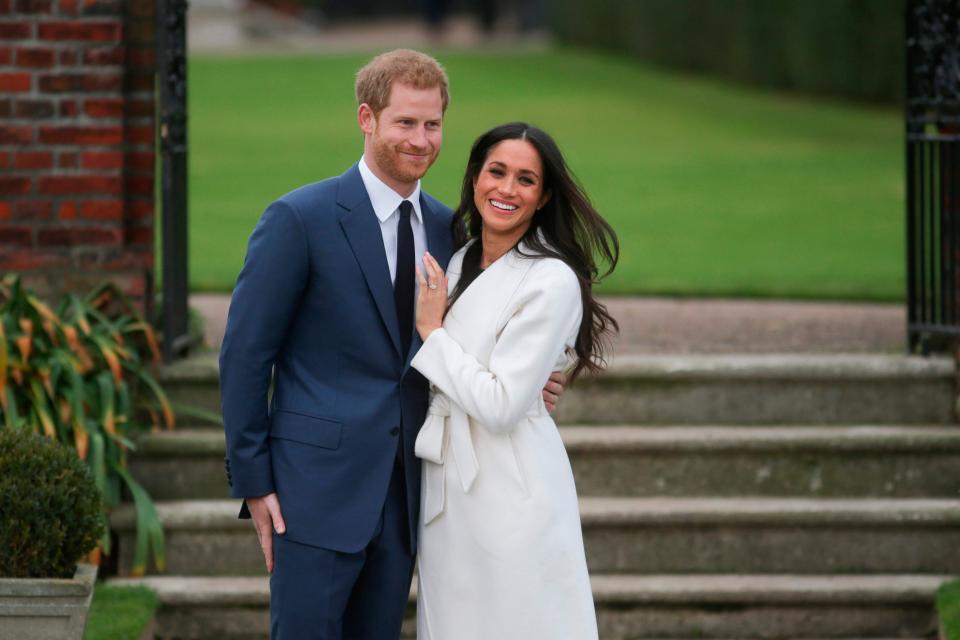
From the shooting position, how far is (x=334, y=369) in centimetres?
386

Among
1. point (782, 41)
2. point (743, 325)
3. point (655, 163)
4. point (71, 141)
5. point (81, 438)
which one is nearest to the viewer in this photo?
point (81, 438)

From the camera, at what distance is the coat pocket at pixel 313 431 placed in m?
3.83

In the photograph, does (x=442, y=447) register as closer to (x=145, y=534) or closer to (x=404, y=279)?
(x=404, y=279)

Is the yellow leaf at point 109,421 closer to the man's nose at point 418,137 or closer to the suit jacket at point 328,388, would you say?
the suit jacket at point 328,388

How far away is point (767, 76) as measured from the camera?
21.0 m

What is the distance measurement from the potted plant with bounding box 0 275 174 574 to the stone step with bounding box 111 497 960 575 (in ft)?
0.41

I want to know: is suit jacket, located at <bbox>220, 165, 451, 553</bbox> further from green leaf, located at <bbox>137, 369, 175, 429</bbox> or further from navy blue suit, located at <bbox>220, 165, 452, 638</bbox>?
green leaf, located at <bbox>137, 369, 175, 429</bbox>

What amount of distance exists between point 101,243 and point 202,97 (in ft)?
44.2

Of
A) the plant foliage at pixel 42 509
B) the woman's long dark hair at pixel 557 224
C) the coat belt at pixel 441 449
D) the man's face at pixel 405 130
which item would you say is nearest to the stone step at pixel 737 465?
the plant foliage at pixel 42 509

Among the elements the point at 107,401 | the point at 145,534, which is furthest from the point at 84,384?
the point at 145,534

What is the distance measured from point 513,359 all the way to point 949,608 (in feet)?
7.70

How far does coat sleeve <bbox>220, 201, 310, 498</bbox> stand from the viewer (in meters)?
3.74

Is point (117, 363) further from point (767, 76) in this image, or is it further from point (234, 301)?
point (767, 76)

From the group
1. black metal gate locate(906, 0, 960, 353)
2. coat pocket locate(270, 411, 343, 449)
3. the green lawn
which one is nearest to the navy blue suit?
coat pocket locate(270, 411, 343, 449)
